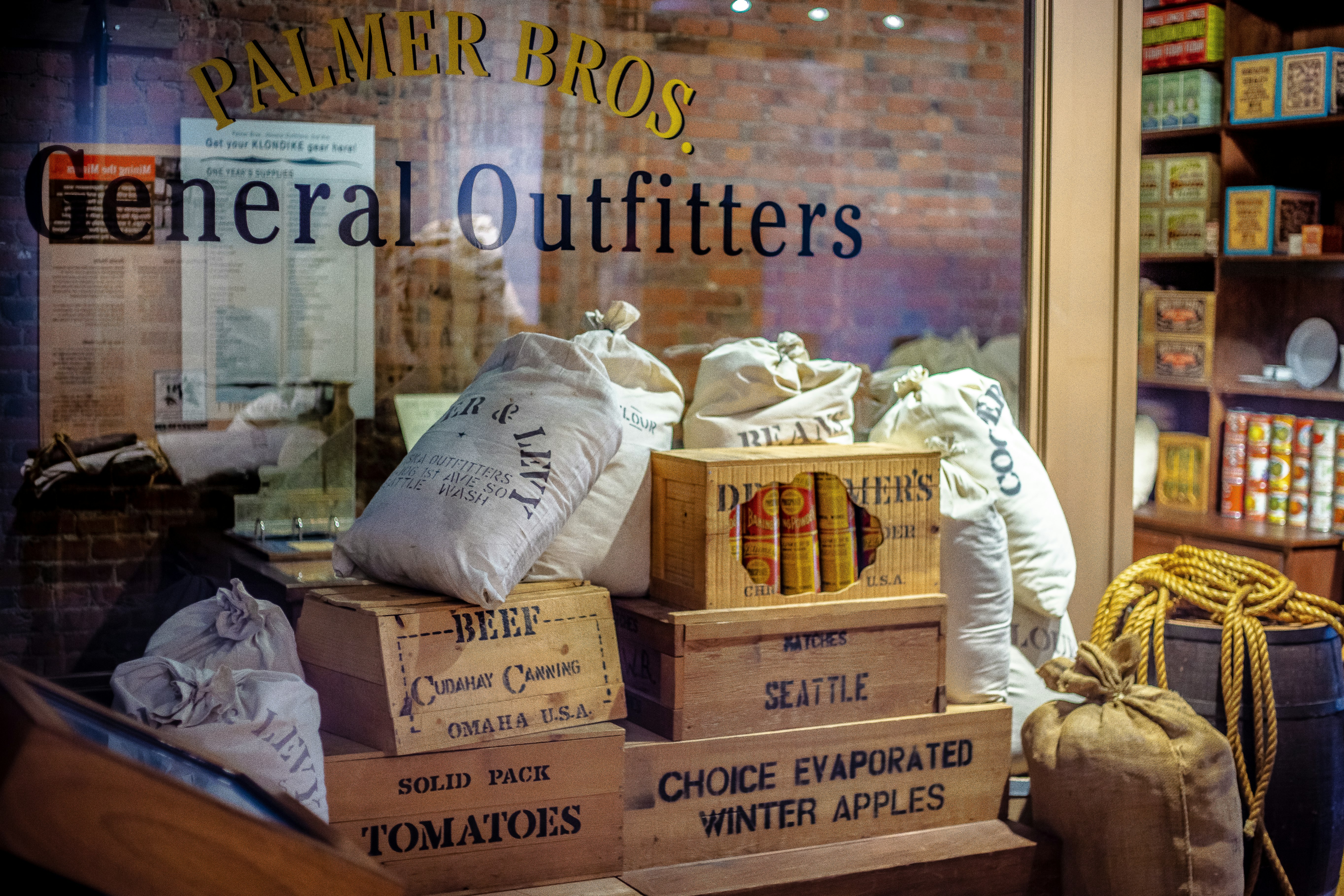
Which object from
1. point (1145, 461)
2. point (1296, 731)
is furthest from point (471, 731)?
point (1145, 461)

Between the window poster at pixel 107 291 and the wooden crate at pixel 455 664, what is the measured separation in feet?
1.88

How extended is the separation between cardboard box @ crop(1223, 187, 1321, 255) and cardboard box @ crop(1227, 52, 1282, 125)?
0.78ft

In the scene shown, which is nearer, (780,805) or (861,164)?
(780,805)

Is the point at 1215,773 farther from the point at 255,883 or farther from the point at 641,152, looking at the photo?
the point at 255,883

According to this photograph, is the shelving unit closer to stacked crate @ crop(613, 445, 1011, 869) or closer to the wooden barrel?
the wooden barrel

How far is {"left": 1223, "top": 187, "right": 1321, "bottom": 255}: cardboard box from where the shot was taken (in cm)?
425

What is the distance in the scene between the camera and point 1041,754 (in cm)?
241

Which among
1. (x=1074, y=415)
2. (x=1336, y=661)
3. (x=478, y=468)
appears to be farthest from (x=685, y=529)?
(x=1336, y=661)

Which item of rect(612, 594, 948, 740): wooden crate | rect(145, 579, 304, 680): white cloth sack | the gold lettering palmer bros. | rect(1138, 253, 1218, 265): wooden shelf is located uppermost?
the gold lettering palmer bros.

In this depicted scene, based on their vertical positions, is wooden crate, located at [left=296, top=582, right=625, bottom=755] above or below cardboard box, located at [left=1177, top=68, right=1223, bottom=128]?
below

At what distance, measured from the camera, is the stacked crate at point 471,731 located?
2004 millimetres

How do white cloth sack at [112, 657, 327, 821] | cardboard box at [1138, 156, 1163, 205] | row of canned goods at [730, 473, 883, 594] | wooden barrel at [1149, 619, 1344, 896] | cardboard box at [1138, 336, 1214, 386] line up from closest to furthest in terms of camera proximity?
1. white cloth sack at [112, 657, 327, 821]
2. row of canned goods at [730, 473, 883, 594]
3. wooden barrel at [1149, 619, 1344, 896]
4. cardboard box at [1138, 336, 1214, 386]
5. cardboard box at [1138, 156, 1163, 205]

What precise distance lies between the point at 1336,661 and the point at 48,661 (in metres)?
Answer: 2.58

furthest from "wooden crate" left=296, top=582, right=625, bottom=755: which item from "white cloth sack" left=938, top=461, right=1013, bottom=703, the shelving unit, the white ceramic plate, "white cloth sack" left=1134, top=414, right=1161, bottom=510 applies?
the white ceramic plate
